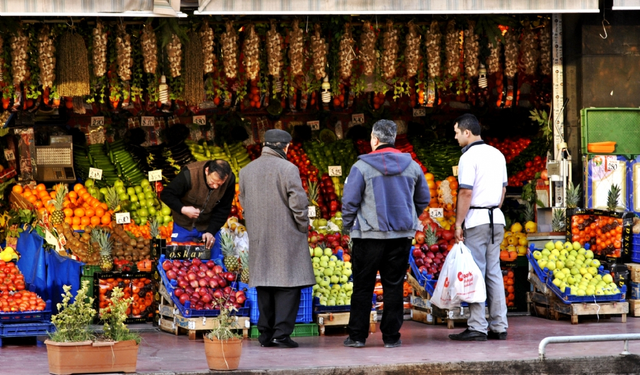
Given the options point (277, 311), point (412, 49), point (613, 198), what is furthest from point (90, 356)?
point (613, 198)

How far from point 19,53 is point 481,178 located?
4.81m

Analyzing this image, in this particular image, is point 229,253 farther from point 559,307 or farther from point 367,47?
point 559,307

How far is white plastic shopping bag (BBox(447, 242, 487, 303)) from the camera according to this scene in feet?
27.6

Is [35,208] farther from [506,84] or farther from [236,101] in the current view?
[506,84]

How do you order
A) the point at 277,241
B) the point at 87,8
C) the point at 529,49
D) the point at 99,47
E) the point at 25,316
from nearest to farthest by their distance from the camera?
the point at 277,241, the point at 25,316, the point at 87,8, the point at 99,47, the point at 529,49

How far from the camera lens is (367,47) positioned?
10.4m

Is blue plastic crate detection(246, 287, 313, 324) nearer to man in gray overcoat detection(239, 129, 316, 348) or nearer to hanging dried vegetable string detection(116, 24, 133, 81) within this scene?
man in gray overcoat detection(239, 129, 316, 348)

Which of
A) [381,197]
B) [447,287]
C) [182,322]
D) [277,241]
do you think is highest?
[381,197]

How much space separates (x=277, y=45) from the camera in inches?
406

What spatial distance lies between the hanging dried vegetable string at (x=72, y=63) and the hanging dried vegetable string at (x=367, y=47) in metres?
2.88

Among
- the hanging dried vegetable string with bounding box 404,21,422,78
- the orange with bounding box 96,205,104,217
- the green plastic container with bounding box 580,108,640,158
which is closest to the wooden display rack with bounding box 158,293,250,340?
the orange with bounding box 96,205,104,217

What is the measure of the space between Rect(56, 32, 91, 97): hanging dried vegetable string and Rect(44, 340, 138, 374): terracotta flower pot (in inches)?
157

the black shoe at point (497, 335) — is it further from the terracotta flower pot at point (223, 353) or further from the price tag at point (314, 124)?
the price tag at point (314, 124)

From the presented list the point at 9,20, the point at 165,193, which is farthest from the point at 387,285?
the point at 9,20
